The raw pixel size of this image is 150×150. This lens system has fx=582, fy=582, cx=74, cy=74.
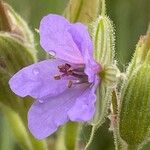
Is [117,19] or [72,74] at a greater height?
[72,74]

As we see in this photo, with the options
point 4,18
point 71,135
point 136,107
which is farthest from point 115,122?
point 4,18

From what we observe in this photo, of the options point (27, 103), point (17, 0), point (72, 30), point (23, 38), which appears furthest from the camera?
point (17, 0)

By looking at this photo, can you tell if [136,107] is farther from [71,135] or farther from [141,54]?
[71,135]

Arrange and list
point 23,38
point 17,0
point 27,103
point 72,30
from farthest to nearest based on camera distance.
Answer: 1. point 17,0
2. point 27,103
3. point 23,38
4. point 72,30

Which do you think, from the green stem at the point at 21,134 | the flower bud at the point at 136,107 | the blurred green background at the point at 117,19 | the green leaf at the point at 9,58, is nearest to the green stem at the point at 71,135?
the green stem at the point at 21,134

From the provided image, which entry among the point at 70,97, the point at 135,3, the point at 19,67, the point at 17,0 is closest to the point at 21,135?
the point at 19,67

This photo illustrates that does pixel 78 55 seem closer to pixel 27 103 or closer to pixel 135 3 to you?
pixel 27 103

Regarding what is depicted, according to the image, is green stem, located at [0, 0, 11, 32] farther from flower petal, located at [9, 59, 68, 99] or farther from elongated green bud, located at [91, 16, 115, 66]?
elongated green bud, located at [91, 16, 115, 66]

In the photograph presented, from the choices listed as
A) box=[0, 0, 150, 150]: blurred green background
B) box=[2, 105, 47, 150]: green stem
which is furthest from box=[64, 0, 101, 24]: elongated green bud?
box=[0, 0, 150, 150]: blurred green background
